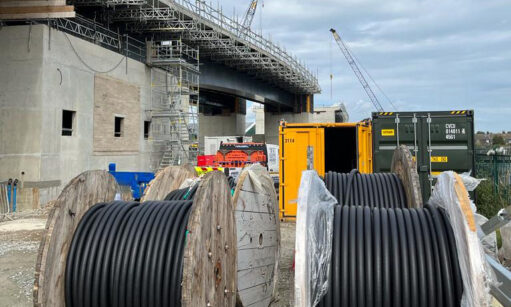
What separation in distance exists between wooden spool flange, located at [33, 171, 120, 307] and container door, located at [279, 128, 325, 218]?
22.0 feet

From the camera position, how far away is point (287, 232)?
369 inches

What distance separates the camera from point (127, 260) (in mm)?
3285

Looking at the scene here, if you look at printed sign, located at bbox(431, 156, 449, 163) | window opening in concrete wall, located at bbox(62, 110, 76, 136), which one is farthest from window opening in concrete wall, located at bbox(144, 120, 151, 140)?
printed sign, located at bbox(431, 156, 449, 163)

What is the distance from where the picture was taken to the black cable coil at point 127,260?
3.19 m

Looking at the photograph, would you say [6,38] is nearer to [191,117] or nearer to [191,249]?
[191,117]

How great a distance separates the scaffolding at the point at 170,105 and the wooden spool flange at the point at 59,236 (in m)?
18.4

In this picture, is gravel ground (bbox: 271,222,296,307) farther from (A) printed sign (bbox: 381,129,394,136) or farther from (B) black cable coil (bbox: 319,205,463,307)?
(A) printed sign (bbox: 381,129,394,136)

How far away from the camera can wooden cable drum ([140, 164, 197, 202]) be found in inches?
207

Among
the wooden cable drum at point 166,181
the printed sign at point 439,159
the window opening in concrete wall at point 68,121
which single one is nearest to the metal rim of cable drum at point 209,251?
the wooden cable drum at point 166,181

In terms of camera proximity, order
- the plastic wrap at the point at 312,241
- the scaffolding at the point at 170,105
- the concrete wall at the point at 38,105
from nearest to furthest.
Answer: the plastic wrap at the point at 312,241
the concrete wall at the point at 38,105
the scaffolding at the point at 170,105

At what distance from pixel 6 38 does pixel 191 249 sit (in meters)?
15.5

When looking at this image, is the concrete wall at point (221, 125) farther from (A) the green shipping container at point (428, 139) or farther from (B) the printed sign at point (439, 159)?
(B) the printed sign at point (439, 159)

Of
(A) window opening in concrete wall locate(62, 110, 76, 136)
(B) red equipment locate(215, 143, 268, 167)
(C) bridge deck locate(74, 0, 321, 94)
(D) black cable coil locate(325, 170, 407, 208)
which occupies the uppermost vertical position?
(C) bridge deck locate(74, 0, 321, 94)

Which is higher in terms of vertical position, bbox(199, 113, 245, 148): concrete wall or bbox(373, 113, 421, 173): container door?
bbox(199, 113, 245, 148): concrete wall
